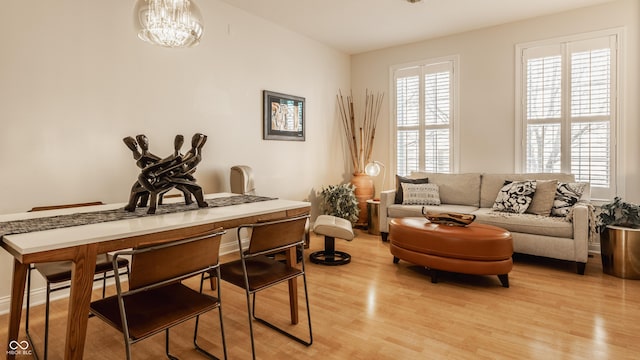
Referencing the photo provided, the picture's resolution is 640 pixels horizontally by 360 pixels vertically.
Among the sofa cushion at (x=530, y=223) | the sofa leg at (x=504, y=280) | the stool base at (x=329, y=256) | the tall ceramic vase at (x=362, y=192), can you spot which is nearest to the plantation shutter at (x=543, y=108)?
the sofa cushion at (x=530, y=223)

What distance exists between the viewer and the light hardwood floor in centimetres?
210

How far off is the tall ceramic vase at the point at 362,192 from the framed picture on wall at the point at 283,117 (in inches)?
43.3

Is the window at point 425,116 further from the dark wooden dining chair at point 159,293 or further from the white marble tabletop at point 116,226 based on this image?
the dark wooden dining chair at point 159,293

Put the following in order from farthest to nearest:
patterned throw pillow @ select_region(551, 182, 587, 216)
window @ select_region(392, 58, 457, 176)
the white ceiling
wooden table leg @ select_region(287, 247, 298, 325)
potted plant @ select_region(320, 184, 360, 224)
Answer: window @ select_region(392, 58, 457, 176), potted plant @ select_region(320, 184, 360, 224), the white ceiling, patterned throw pillow @ select_region(551, 182, 587, 216), wooden table leg @ select_region(287, 247, 298, 325)

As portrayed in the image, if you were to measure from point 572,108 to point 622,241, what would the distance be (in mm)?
1761

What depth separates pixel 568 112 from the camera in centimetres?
436

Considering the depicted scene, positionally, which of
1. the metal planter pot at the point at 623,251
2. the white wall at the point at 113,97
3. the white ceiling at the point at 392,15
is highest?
the white ceiling at the point at 392,15

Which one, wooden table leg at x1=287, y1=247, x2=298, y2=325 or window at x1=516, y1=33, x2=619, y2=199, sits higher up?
window at x1=516, y1=33, x2=619, y2=199

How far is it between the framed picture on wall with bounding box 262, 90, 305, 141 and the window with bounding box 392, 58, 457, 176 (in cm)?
159

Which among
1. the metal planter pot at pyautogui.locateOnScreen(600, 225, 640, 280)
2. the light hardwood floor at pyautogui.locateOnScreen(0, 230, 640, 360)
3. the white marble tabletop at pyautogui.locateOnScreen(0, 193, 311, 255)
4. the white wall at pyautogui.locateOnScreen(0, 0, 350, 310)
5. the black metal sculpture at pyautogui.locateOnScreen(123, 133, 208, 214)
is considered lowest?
the light hardwood floor at pyautogui.locateOnScreen(0, 230, 640, 360)

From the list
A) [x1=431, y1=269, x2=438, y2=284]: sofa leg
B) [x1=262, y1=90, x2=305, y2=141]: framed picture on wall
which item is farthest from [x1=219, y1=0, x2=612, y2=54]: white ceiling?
[x1=431, y1=269, x2=438, y2=284]: sofa leg

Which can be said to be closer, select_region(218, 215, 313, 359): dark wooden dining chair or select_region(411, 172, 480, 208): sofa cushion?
select_region(218, 215, 313, 359): dark wooden dining chair

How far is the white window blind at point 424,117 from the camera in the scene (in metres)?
5.24

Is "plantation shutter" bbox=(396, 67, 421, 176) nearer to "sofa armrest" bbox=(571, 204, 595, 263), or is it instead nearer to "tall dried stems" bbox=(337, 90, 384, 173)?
"tall dried stems" bbox=(337, 90, 384, 173)
